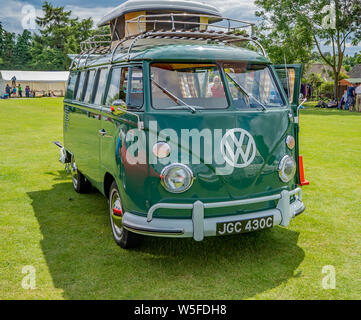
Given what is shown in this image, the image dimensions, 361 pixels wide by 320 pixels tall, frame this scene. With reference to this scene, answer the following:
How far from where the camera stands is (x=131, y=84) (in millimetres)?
4898

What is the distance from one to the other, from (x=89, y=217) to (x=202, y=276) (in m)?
2.67

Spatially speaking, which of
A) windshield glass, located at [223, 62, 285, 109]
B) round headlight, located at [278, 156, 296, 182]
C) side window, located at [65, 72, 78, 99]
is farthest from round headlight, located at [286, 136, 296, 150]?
side window, located at [65, 72, 78, 99]

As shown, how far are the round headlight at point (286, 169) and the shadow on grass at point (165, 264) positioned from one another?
3.09 feet

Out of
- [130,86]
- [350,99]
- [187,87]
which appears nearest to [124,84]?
[130,86]

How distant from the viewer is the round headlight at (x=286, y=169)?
4865 mm

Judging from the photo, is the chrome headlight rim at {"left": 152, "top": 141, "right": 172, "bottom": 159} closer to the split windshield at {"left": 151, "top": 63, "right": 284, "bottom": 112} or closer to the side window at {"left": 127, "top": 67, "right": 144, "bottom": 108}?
the split windshield at {"left": 151, "top": 63, "right": 284, "bottom": 112}

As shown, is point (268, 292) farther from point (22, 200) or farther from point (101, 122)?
point (22, 200)

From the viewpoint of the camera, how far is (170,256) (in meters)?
5.01

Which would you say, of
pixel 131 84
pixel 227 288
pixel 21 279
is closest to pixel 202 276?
pixel 227 288

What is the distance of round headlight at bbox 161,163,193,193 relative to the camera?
4.35m

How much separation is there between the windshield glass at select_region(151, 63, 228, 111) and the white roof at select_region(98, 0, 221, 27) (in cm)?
378

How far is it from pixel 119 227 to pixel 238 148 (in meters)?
1.85

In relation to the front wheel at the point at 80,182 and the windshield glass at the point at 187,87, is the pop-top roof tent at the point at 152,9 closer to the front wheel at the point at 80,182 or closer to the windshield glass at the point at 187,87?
the front wheel at the point at 80,182

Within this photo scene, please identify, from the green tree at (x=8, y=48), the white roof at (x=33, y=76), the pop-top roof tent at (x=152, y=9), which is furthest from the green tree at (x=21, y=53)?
the pop-top roof tent at (x=152, y=9)
